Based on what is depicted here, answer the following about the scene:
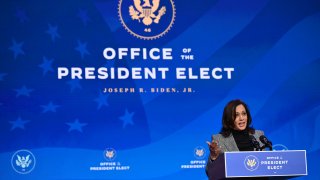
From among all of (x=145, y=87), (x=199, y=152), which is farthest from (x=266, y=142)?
(x=145, y=87)

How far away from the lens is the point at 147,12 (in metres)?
5.45

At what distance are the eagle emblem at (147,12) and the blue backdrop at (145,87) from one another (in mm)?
52

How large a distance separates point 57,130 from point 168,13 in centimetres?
150

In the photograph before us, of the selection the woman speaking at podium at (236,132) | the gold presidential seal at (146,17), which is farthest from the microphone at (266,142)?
the gold presidential seal at (146,17)

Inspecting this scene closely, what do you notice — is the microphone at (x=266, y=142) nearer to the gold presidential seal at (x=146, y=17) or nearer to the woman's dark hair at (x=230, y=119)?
the woman's dark hair at (x=230, y=119)

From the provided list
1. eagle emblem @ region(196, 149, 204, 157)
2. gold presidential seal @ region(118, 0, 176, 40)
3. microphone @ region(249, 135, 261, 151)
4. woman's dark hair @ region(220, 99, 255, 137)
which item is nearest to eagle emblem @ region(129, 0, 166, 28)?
gold presidential seal @ region(118, 0, 176, 40)

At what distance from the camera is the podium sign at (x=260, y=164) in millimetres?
3092

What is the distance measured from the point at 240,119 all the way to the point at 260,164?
2.25 ft

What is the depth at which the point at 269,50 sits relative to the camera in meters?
5.56

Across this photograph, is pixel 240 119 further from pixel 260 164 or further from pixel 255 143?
pixel 260 164

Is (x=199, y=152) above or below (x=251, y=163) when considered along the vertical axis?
above

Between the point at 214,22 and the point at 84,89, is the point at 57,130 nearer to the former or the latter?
the point at 84,89

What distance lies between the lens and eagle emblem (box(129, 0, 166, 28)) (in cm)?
542

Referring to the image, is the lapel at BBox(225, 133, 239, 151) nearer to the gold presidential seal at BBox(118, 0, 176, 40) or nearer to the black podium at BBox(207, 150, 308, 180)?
the black podium at BBox(207, 150, 308, 180)
